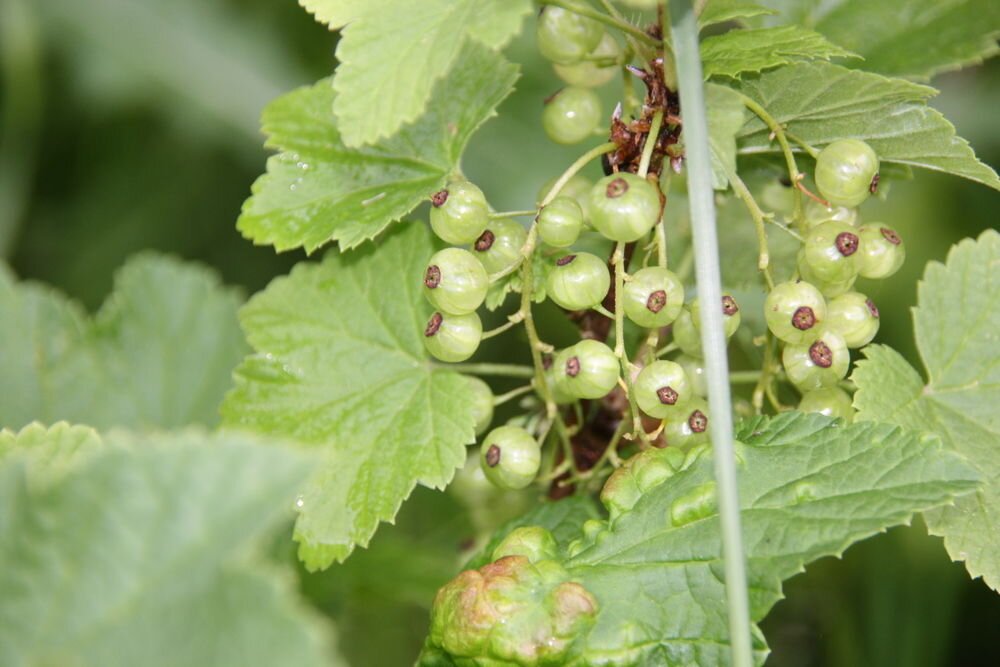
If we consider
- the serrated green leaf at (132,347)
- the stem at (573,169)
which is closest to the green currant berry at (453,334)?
the stem at (573,169)

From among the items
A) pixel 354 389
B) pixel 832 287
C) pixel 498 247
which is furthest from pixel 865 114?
pixel 354 389

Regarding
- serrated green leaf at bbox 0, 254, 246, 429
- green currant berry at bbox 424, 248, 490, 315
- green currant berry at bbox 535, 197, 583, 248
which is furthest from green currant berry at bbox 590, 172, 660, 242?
serrated green leaf at bbox 0, 254, 246, 429

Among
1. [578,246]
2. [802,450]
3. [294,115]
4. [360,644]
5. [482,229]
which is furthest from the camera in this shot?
[360,644]

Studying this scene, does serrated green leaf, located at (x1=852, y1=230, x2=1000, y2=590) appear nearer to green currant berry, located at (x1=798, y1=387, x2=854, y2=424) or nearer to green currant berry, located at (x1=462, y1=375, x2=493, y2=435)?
green currant berry, located at (x1=798, y1=387, x2=854, y2=424)

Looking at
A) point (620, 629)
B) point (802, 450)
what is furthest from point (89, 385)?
point (802, 450)

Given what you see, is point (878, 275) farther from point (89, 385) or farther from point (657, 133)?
point (89, 385)

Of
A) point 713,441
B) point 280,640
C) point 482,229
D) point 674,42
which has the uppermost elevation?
point 674,42
